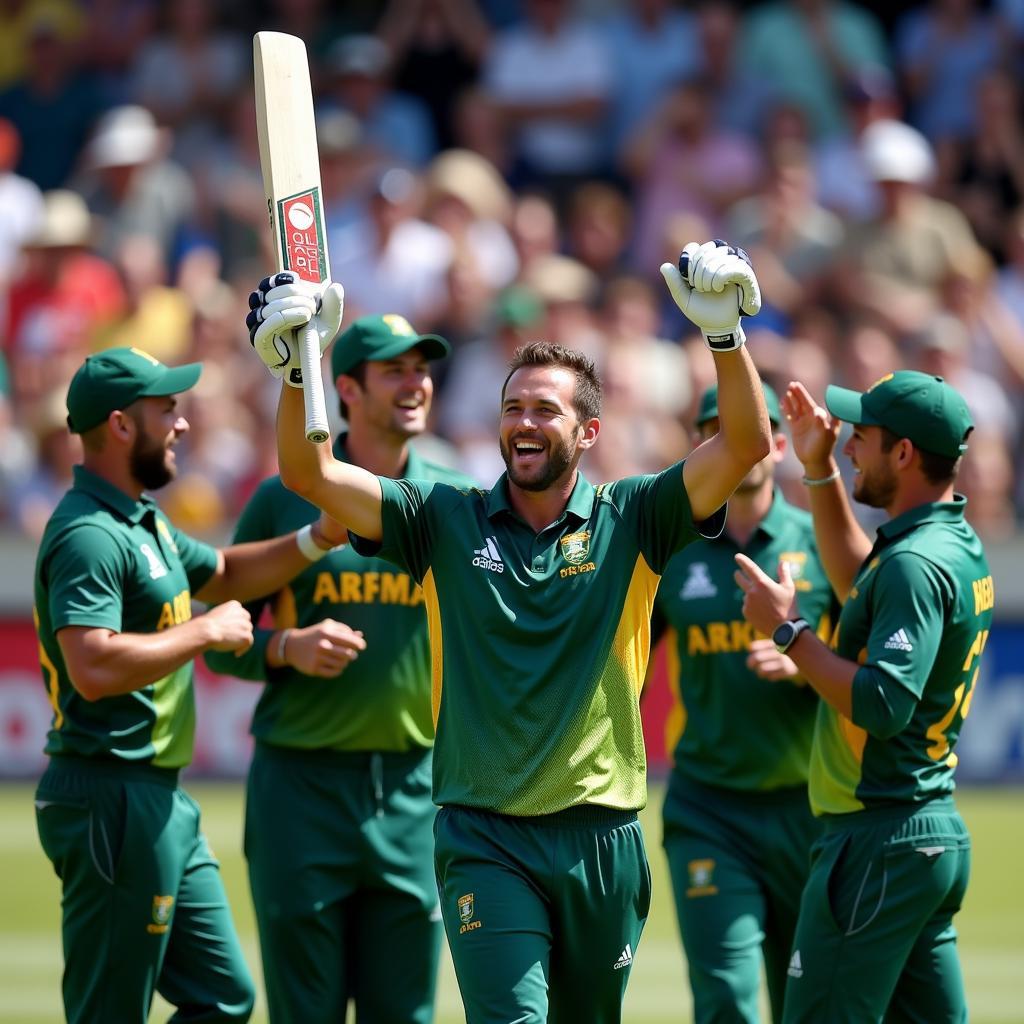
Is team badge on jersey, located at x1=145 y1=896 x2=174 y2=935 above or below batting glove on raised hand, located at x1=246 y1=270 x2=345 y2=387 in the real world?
below

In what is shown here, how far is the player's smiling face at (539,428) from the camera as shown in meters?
5.55

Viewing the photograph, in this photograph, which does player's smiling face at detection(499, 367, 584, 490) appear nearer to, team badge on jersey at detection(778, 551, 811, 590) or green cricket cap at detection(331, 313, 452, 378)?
green cricket cap at detection(331, 313, 452, 378)

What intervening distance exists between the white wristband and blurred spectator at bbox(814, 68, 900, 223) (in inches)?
327

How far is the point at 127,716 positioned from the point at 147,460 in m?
0.89

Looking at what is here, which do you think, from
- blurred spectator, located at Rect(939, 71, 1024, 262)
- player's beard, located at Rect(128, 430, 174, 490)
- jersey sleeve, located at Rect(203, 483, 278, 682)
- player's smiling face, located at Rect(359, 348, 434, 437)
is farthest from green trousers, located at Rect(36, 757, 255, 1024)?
blurred spectator, located at Rect(939, 71, 1024, 262)

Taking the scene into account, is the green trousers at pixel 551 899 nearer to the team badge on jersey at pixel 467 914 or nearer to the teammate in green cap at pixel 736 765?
the team badge on jersey at pixel 467 914

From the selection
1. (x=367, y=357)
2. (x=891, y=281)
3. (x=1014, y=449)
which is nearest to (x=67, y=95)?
(x=891, y=281)

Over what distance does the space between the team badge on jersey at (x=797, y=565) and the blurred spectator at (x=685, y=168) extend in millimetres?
7779

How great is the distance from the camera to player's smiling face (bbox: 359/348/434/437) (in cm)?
688

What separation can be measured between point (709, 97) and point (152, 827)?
1025 centimetres

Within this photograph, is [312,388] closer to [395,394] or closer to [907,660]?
[395,394]

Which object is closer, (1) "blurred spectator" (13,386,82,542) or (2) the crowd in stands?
(1) "blurred spectator" (13,386,82,542)

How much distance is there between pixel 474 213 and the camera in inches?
563

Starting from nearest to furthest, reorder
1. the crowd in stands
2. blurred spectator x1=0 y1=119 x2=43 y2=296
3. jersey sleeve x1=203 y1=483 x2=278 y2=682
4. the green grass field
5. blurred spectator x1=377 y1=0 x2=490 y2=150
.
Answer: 1. jersey sleeve x1=203 y1=483 x2=278 y2=682
2. the green grass field
3. the crowd in stands
4. blurred spectator x1=0 y1=119 x2=43 y2=296
5. blurred spectator x1=377 y1=0 x2=490 y2=150
